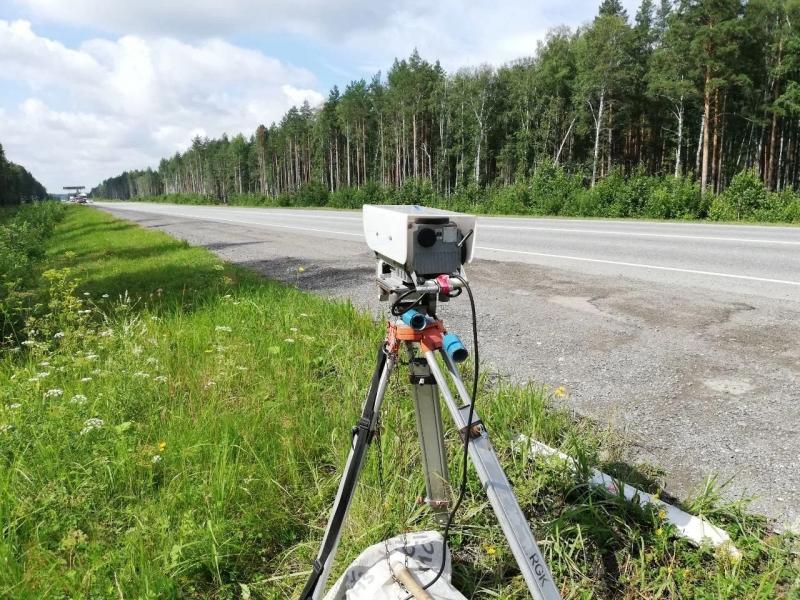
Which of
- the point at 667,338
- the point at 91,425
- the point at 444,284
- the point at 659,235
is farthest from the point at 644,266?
the point at 91,425

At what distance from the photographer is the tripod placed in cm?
118

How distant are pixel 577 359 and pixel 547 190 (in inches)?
838

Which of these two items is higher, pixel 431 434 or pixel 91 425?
pixel 431 434

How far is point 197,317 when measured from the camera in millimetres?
4891

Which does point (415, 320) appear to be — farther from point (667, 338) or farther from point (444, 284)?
point (667, 338)

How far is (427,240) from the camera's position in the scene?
136cm

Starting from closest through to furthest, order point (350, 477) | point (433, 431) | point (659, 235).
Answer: point (350, 477) → point (433, 431) → point (659, 235)

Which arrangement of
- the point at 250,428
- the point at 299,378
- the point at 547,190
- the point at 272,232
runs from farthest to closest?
the point at 547,190, the point at 272,232, the point at 299,378, the point at 250,428

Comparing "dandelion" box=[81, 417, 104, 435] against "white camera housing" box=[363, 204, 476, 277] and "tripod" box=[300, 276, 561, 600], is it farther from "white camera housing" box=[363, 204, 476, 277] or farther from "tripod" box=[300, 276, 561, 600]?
"white camera housing" box=[363, 204, 476, 277]

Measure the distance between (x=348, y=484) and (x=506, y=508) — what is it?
0.52 metres

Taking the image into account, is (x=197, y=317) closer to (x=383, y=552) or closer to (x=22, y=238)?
(x=383, y=552)

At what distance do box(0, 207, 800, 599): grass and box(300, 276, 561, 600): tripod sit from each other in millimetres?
515

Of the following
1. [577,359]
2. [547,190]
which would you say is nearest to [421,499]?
[577,359]

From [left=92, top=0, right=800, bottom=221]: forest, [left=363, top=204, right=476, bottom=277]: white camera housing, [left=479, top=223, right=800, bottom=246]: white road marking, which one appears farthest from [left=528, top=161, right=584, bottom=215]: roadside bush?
[left=363, top=204, right=476, bottom=277]: white camera housing
